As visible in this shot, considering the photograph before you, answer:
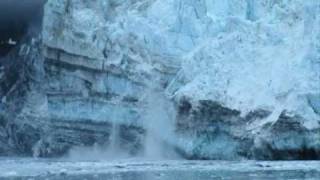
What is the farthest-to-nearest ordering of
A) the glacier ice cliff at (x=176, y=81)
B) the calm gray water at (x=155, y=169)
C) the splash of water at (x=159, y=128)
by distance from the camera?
the splash of water at (x=159, y=128), the glacier ice cliff at (x=176, y=81), the calm gray water at (x=155, y=169)

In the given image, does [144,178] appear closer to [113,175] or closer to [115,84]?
[113,175]

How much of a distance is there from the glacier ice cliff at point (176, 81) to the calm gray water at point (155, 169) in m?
0.24

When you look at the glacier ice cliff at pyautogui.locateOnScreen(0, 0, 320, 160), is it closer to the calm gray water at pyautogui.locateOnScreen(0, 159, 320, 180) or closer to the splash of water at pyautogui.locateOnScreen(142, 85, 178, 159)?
the splash of water at pyautogui.locateOnScreen(142, 85, 178, 159)

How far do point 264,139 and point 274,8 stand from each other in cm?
122

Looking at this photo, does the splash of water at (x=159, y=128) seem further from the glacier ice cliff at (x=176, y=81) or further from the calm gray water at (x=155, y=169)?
the calm gray water at (x=155, y=169)

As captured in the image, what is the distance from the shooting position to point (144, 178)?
219 inches

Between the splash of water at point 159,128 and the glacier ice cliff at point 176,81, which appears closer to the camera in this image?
the glacier ice cliff at point 176,81

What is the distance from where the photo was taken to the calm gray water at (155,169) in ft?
18.5

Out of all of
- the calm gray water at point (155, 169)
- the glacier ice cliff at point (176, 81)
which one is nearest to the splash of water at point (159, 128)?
the glacier ice cliff at point (176, 81)

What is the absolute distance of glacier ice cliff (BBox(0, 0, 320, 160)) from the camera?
6438 millimetres

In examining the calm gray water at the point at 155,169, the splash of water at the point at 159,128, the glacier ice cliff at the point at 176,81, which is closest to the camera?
the calm gray water at the point at 155,169

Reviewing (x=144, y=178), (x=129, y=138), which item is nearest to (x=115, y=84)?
(x=129, y=138)

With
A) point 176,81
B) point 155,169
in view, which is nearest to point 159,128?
point 176,81

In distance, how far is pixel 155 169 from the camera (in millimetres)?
6020
